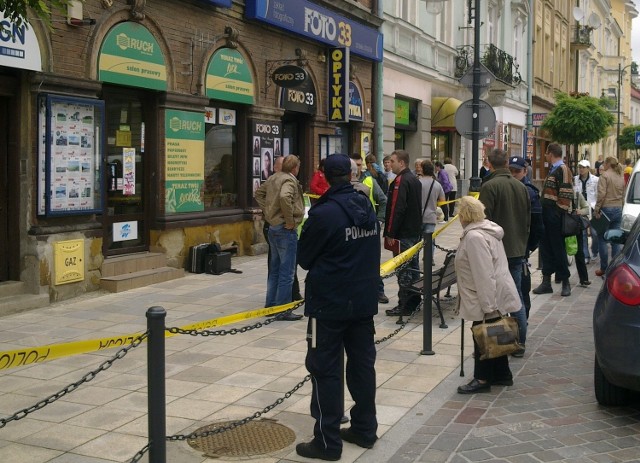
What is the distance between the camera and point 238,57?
14055 millimetres

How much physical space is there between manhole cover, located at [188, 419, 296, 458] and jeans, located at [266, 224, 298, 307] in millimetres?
3634

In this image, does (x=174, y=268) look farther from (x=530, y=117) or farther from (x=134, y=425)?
(x=530, y=117)

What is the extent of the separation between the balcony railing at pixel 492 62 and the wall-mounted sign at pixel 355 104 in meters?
7.85

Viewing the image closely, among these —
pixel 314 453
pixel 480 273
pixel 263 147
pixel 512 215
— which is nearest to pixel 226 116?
pixel 263 147

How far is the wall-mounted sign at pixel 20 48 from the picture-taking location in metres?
9.02

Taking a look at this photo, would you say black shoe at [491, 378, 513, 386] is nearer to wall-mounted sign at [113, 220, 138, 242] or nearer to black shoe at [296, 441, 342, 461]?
black shoe at [296, 441, 342, 461]

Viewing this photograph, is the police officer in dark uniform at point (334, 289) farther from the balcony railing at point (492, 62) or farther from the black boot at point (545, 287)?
the balcony railing at point (492, 62)

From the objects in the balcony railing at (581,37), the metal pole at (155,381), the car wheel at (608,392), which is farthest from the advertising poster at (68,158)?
the balcony railing at (581,37)

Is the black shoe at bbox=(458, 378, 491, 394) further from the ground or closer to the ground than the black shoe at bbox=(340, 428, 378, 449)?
further from the ground

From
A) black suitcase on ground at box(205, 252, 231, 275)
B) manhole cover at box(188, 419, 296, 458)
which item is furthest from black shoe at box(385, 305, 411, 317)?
manhole cover at box(188, 419, 296, 458)

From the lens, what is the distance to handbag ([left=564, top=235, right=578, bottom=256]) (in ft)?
36.6

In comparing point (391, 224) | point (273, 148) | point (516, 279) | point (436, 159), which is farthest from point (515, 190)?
point (436, 159)

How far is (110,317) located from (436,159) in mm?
18414

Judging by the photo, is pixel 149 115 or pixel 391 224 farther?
pixel 149 115
